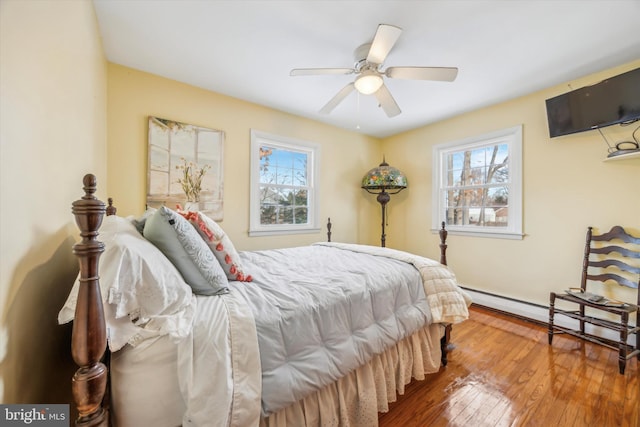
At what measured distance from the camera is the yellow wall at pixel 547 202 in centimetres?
232

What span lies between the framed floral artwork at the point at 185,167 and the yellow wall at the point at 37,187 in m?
1.15

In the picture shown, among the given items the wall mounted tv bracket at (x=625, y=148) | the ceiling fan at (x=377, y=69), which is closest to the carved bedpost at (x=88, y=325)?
the ceiling fan at (x=377, y=69)

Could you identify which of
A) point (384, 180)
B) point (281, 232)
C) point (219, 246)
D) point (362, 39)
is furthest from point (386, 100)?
point (281, 232)

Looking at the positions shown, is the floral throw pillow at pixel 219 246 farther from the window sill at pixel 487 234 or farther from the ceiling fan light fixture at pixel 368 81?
the window sill at pixel 487 234

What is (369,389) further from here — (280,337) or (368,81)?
(368,81)

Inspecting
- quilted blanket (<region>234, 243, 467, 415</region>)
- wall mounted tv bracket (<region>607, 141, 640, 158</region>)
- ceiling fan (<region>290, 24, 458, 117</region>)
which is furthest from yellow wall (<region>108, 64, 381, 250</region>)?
wall mounted tv bracket (<region>607, 141, 640, 158</region>)

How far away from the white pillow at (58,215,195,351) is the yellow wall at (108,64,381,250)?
1.83m

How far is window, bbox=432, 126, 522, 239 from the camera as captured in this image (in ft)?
9.71

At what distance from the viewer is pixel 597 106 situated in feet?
7.45

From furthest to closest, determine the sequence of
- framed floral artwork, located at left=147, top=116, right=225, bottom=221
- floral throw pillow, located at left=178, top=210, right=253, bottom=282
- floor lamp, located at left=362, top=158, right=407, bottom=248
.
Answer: floor lamp, located at left=362, top=158, right=407, bottom=248
framed floral artwork, located at left=147, top=116, right=225, bottom=221
floral throw pillow, located at left=178, top=210, right=253, bottom=282

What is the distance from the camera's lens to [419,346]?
170cm

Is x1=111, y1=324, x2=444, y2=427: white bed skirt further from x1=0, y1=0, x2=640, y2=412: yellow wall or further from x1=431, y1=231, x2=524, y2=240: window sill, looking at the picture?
x1=431, y1=231, x2=524, y2=240: window sill

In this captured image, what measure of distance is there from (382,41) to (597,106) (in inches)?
87.2

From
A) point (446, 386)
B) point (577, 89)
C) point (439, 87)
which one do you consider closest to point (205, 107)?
point (439, 87)
